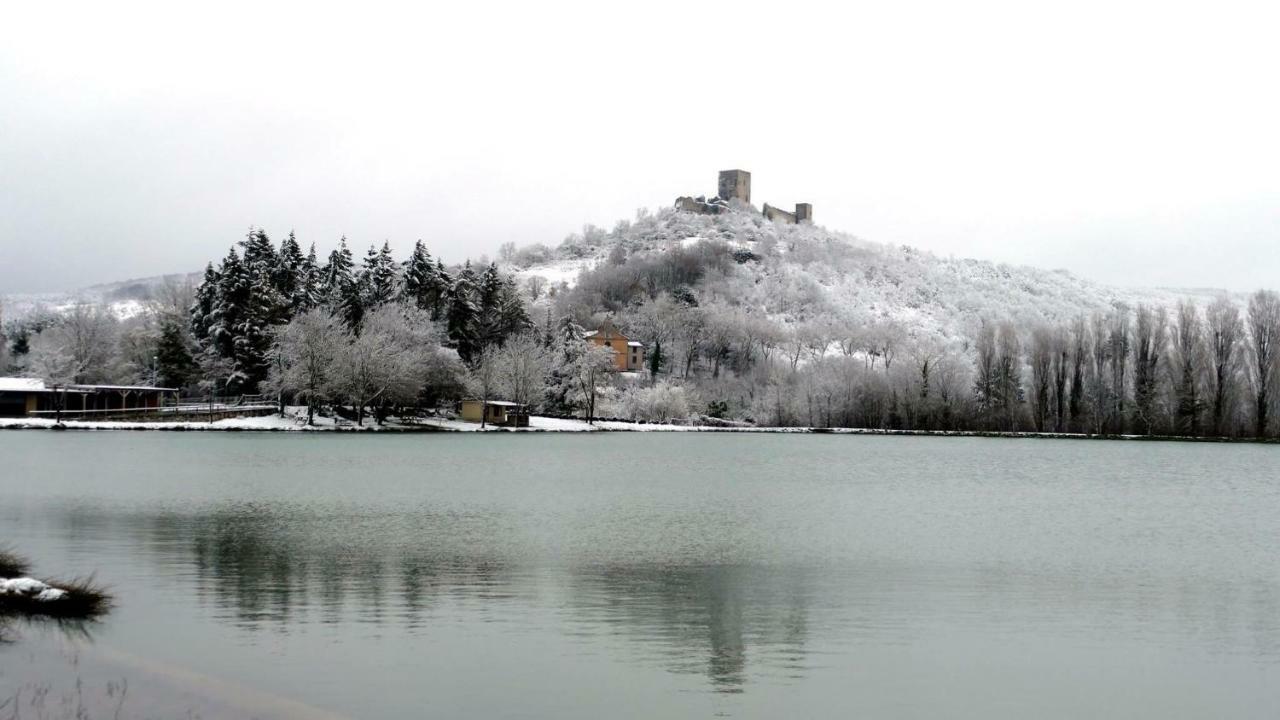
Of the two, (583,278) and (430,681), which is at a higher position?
(583,278)

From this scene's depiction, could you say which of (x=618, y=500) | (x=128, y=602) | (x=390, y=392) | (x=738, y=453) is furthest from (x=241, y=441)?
(x=128, y=602)

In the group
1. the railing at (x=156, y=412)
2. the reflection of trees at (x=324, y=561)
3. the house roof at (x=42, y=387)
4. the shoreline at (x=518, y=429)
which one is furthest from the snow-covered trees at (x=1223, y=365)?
the house roof at (x=42, y=387)

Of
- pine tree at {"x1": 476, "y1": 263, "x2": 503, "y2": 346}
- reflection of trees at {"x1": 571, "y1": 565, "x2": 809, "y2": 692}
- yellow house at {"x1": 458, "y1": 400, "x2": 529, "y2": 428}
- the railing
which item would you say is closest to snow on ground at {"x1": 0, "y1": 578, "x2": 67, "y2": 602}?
reflection of trees at {"x1": 571, "y1": 565, "x2": 809, "y2": 692}

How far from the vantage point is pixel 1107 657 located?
13344 millimetres

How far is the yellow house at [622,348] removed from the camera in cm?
11850

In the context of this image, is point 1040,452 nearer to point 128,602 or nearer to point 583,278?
point 128,602

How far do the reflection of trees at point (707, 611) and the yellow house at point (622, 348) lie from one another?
99019mm

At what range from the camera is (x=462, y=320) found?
80.6 metres

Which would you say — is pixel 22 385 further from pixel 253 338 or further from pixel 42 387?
pixel 253 338

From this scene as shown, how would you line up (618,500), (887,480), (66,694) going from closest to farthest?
(66,694)
(618,500)
(887,480)

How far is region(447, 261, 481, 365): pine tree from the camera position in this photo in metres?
80.2

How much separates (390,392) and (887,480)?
127 feet

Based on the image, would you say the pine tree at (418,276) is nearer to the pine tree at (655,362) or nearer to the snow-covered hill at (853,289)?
the pine tree at (655,362)

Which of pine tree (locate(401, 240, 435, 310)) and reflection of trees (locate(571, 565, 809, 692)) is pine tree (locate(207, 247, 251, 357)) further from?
reflection of trees (locate(571, 565, 809, 692))
